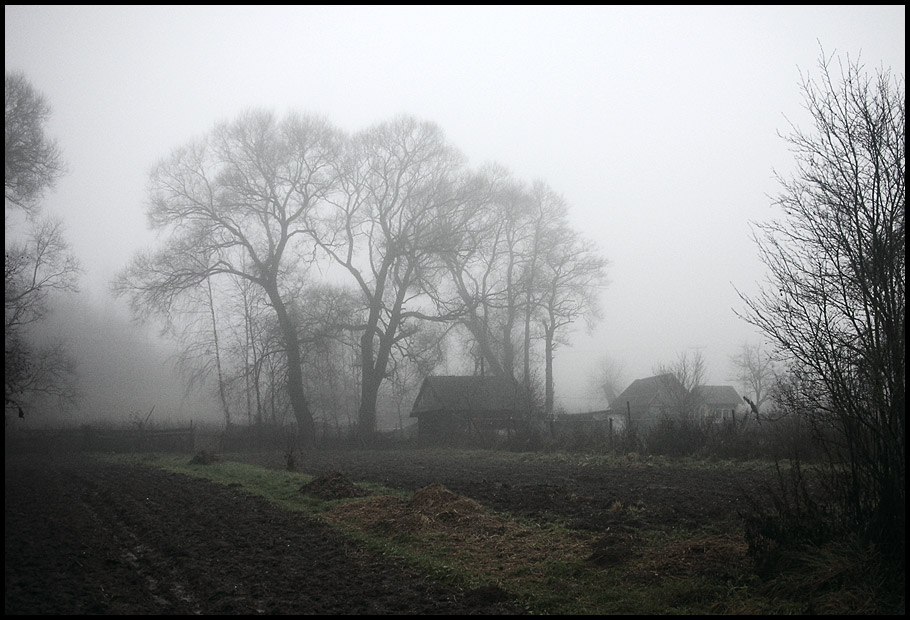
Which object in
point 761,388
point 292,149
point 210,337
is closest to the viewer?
point 292,149

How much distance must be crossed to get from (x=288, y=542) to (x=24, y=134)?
563 inches

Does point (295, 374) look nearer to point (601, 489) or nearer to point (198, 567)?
point (601, 489)

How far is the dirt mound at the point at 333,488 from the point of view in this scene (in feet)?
39.8

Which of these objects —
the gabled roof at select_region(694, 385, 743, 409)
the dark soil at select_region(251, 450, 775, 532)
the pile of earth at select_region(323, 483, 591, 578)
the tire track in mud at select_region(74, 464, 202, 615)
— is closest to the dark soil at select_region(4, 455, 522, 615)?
the tire track in mud at select_region(74, 464, 202, 615)

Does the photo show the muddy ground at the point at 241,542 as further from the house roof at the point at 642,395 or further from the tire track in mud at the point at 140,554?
the house roof at the point at 642,395

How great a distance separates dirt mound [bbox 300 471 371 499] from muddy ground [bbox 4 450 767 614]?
1.18 metres

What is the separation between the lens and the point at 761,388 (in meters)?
63.5

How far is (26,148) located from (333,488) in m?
12.4

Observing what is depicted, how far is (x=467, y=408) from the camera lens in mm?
36156

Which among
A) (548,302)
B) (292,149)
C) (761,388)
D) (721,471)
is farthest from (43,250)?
(761,388)

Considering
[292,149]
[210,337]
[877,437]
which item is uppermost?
[292,149]

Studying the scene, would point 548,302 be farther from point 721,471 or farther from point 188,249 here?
point 721,471

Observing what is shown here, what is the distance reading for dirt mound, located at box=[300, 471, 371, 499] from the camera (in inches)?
Answer: 478

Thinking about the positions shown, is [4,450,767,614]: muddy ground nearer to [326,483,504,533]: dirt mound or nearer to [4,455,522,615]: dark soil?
[4,455,522,615]: dark soil
